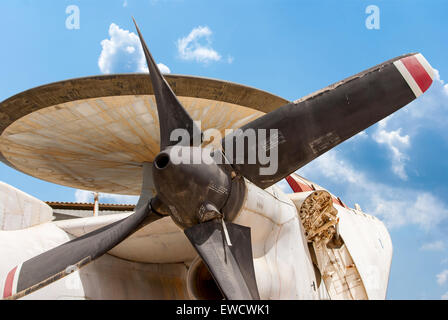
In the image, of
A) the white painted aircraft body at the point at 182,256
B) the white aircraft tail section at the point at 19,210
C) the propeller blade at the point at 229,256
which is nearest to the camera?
the propeller blade at the point at 229,256

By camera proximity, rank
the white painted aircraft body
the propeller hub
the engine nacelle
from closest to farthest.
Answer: the propeller hub < the white painted aircraft body < the engine nacelle

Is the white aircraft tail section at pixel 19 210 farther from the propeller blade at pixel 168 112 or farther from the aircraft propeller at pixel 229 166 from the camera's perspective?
the propeller blade at pixel 168 112

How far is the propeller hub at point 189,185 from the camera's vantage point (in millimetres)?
5520

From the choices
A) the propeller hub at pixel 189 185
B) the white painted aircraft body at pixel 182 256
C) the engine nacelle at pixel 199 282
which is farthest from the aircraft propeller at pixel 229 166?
the engine nacelle at pixel 199 282

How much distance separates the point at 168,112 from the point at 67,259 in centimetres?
300

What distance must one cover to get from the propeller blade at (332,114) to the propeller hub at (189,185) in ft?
1.98

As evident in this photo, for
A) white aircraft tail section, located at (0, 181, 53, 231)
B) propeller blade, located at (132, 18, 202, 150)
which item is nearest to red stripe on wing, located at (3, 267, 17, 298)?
white aircraft tail section, located at (0, 181, 53, 231)

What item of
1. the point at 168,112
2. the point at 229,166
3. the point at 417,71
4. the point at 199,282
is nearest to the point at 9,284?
the point at 199,282

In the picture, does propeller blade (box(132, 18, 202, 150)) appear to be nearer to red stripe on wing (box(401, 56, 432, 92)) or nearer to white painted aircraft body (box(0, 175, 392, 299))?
white painted aircraft body (box(0, 175, 392, 299))

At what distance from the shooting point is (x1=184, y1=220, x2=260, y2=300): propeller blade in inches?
204

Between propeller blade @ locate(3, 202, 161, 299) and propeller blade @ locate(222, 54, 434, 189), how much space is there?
2.04 m

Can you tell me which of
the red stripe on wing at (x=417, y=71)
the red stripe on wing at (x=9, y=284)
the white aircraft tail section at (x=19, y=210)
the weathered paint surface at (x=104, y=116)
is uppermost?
the weathered paint surface at (x=104, y=116)

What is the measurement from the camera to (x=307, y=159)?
21.0 feet

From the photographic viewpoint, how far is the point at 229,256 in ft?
18.2
